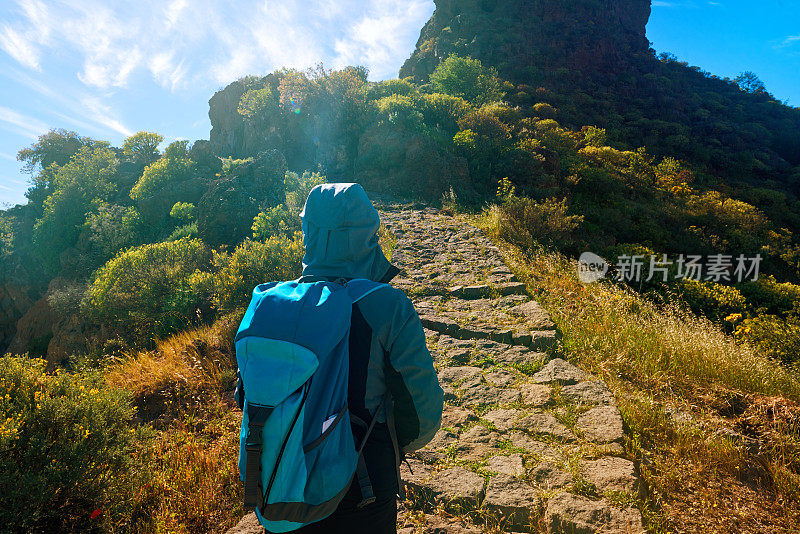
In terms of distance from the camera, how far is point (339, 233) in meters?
1.55

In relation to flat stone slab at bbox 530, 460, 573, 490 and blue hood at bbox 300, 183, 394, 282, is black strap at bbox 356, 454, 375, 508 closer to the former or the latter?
blue hood at bbox 300, 183, 394, 282

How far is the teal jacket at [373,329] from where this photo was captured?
1.36 meters

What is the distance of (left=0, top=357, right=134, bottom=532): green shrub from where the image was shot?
2314 millimetres

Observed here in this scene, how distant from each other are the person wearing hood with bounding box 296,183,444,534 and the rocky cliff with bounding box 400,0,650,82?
107 feet

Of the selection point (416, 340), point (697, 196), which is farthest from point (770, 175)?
point (416, 340)

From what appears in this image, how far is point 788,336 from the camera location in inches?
270

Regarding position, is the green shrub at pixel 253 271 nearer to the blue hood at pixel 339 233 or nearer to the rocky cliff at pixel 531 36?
the blue hood at pixel 339 233

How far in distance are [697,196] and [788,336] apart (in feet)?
38.7

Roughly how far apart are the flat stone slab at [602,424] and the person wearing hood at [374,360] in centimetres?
223

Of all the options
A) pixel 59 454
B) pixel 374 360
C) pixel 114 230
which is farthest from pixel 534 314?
pixel 114 230

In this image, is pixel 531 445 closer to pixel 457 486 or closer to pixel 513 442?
pixel 513 442

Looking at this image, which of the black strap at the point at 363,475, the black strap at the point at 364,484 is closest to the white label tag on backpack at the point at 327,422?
the black strap at the point at 363,475

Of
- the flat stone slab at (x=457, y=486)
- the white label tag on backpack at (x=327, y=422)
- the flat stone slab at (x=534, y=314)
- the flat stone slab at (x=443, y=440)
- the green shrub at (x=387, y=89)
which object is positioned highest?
the green shrub at (x=387, y=89)

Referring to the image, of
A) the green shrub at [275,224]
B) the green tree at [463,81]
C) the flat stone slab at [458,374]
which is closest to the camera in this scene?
the flat stone slab at [458,374]
